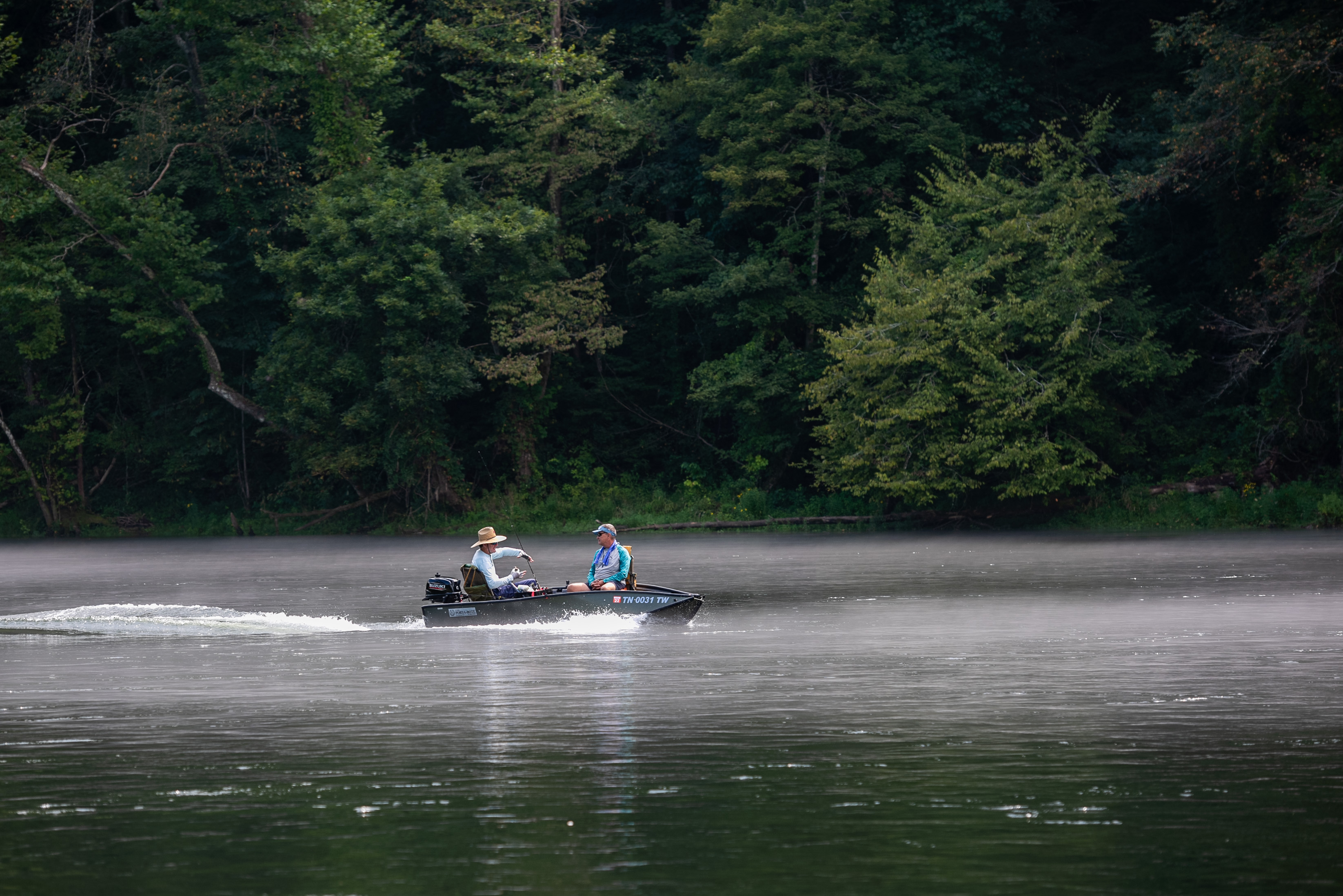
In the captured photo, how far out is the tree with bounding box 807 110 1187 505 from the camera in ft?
Answer: 152

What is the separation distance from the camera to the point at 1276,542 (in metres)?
39.0

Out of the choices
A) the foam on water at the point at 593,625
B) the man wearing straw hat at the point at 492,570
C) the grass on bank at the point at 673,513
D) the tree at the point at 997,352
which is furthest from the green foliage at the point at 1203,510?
the man wearing straw hat at the point at 492,570

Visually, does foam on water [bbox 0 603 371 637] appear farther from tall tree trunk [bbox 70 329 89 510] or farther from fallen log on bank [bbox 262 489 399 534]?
tall tree trunk [bbox 70 329 89 510]

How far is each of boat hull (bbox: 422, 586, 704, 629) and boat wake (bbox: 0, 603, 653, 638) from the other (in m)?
0.10

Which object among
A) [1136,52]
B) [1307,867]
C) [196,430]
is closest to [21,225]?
[196,430]

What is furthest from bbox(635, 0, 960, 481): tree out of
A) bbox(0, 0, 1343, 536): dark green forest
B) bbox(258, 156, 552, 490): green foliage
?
bbox(258, 156, 552, 490): green foliage

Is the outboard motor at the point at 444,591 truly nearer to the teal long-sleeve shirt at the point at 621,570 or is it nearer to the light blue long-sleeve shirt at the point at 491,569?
the light blue long-sleeve shirt at the point at 491,569

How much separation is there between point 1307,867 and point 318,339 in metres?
46.0

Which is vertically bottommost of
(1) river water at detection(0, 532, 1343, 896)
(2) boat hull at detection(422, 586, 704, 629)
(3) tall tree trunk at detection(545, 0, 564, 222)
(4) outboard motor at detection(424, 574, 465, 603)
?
(1) river water at detection(0, 532, 1343, 896)

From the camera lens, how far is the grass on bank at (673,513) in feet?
148

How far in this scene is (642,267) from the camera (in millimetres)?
57312

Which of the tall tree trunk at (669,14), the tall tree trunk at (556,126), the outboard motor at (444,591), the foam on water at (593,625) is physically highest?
the tall tree trunk at (669,14)

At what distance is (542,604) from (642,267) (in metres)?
34.6

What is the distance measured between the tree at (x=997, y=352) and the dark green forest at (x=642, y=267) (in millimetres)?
159
